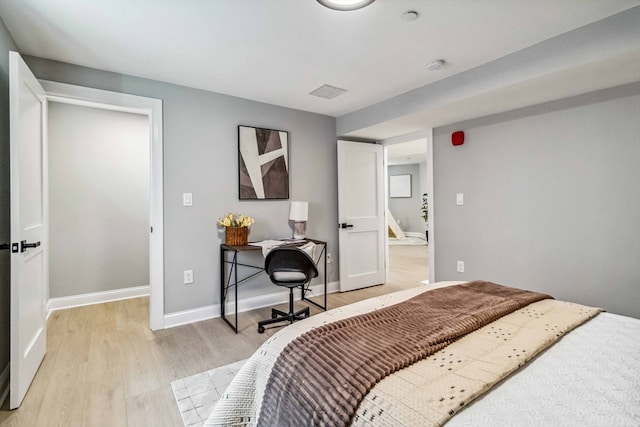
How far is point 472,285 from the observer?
1973 millimetres

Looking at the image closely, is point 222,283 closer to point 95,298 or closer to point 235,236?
point 235,236

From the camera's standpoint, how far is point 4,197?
1.94m

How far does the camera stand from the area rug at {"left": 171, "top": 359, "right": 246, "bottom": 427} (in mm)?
1714

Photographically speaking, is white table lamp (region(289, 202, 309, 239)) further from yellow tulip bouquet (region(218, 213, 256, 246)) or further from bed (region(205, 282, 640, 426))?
bed (region(205, 282, 640, 426))

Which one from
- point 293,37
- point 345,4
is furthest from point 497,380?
point 293,37

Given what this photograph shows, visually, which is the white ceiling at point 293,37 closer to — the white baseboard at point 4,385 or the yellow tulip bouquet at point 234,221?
the yellow tulip bouquet at point 234,221

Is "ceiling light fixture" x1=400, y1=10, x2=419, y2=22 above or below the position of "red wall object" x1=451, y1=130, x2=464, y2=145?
above

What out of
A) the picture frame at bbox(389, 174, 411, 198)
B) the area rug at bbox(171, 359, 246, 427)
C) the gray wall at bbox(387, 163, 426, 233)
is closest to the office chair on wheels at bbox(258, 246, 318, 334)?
the area rug at bbox(171, 359, 246, 427)

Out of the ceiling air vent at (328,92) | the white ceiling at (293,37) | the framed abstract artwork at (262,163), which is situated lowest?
the framed abstract artwork at (262,163)

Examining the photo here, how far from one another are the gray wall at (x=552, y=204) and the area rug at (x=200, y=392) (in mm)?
2621

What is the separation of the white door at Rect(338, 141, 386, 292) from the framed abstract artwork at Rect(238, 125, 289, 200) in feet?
2.64

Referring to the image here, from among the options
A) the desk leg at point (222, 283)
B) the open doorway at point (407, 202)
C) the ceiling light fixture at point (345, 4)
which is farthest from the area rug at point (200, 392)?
the open doorway at point (407, 202)

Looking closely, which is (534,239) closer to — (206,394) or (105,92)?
(206,394)

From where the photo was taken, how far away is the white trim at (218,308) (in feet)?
9.84
